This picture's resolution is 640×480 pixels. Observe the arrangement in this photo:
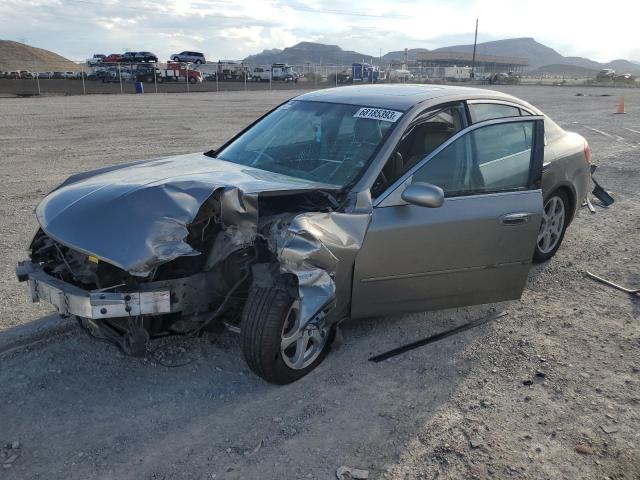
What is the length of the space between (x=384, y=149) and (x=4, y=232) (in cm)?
463

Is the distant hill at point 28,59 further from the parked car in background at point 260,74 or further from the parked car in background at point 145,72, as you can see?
the parked car in background at point 145,72

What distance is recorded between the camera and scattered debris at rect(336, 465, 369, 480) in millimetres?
2834

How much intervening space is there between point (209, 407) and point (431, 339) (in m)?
1.73

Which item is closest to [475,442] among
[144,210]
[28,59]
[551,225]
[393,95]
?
[144,210]

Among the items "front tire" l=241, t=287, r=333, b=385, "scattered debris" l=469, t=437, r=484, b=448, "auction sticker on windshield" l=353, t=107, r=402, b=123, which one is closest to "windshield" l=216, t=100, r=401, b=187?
"auction sticker on windshield" l=353, t=107, r=402, b=123

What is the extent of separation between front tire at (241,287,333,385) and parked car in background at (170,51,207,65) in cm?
6371

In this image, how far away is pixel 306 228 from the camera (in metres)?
3.32

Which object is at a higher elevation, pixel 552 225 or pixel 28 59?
pixel 28 59

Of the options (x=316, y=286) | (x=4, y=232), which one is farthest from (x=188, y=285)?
(x=4, y=232)

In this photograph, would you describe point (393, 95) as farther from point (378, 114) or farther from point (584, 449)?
point (584, 449)

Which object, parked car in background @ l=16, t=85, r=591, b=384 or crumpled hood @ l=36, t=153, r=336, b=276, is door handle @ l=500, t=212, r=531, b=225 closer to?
parked car in background @ l=16, t=85, r=591, b=384

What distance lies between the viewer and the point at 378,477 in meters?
2.85

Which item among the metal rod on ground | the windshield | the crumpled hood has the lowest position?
the metal rod on ground

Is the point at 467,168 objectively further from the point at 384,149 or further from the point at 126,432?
the point at 126,432
